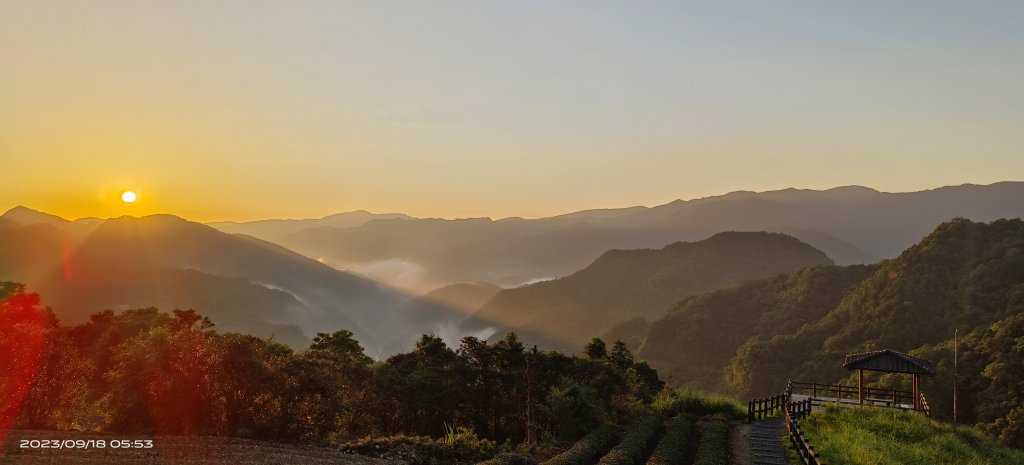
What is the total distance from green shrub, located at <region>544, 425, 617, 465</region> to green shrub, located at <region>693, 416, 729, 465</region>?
3.85 metres

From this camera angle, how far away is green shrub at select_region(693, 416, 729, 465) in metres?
25.2

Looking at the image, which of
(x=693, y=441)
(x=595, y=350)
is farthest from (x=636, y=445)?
(x=595, y=350)

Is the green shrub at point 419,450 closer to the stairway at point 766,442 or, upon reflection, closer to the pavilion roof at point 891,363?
the stairway at point 766,442

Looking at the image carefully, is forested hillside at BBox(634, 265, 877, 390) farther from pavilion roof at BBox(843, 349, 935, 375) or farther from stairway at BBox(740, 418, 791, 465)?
stairway at BBox(740, 418, 791, 465)

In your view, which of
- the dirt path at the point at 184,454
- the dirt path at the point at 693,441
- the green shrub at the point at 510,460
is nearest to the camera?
the dirt path at the point at 184,454

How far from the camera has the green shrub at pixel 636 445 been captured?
24.5 meters

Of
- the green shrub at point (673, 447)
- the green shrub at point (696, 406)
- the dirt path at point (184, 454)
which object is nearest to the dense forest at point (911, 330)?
the green shrub at point (696, 406)

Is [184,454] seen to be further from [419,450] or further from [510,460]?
[510,460]

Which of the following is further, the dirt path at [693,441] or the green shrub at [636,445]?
the dirt path at [693,441]

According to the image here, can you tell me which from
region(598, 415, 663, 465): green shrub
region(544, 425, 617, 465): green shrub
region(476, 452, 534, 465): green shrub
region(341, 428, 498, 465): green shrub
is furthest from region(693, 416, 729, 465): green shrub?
region(341, 428, 498, 465): green shrub

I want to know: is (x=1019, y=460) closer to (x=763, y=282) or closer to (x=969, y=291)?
(x=969, y=291)

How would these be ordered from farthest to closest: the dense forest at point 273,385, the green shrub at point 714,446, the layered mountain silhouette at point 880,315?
the layered mountain silhouette at point 880,315, the dense forest at point 273,385, the green shrub at point 714,446

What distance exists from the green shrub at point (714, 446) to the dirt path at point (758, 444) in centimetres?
36

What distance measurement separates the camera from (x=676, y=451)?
27.5 meters
